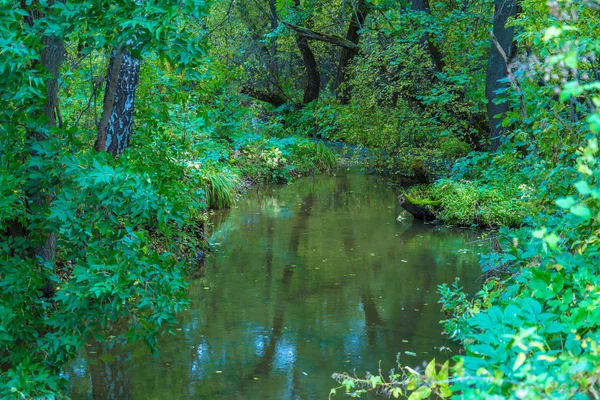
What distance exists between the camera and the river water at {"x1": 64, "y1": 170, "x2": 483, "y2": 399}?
5629mm

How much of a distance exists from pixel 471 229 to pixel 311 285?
4283mm

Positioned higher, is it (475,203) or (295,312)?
(475,203)

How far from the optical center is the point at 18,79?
3957 mm

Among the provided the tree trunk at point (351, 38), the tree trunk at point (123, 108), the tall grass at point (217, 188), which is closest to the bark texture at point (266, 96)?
the tree trunk at point (351, 38)

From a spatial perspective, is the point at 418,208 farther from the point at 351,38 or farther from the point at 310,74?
the point at 310,74

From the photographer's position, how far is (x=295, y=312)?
7316 mm

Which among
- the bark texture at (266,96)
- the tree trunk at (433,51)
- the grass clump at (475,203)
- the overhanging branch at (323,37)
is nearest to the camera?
the grass clump at (475,203)

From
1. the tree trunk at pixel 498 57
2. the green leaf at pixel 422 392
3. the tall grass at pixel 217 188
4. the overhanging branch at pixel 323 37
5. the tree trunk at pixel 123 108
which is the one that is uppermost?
the overhanging branch at pixel 323 37

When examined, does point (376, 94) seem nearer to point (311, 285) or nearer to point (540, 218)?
point (311, 285)

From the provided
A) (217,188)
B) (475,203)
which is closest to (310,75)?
(217,188)

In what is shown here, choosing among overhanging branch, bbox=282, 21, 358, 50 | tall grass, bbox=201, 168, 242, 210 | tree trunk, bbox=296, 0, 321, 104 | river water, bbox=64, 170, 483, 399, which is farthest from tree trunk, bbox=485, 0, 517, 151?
tree trunk, bbox=296, 0, 321, 104

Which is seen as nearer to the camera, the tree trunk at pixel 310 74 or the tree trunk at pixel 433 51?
the tree trunk at pixel 433 51

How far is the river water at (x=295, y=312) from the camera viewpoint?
18.5 ft

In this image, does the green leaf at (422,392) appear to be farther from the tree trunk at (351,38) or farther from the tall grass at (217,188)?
the tree trunk at (351,38)
